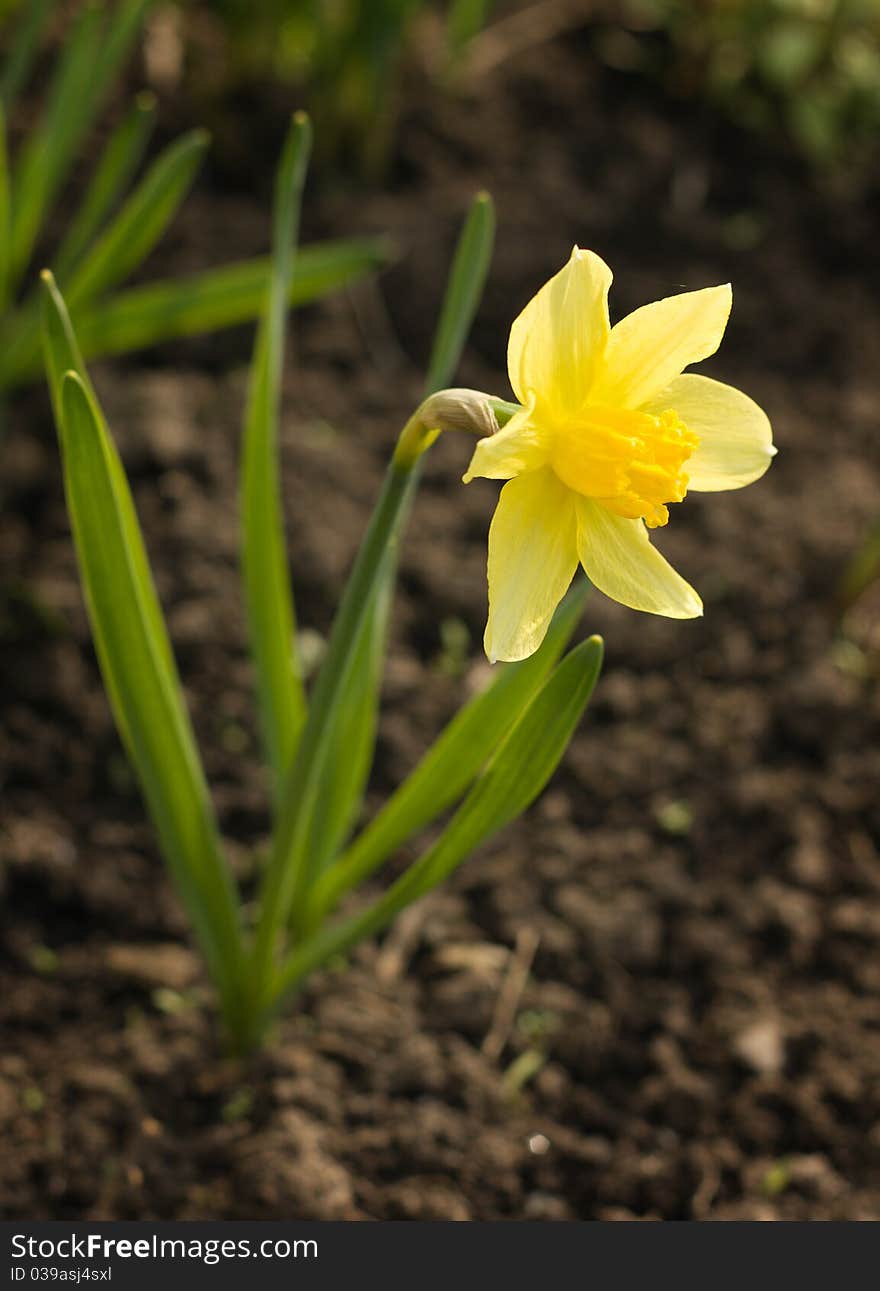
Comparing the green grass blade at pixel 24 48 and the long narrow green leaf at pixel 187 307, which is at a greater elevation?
the green grass blade at pixel 24 48

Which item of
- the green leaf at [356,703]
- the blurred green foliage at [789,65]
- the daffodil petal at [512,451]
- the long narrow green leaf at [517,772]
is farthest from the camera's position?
the blurred green foliage at [789,65]

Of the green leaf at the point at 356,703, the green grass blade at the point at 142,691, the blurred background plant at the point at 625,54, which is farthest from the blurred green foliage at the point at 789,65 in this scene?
the green grass blade at the point at 142,691

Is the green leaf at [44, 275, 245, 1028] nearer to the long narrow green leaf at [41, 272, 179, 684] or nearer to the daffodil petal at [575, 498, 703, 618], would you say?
the long narrow green leaf at [41, 272, 179, 684]

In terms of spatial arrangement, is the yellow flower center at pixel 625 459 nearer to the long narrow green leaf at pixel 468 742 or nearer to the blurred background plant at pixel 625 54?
the long narrow green leaf at pixel 468 742

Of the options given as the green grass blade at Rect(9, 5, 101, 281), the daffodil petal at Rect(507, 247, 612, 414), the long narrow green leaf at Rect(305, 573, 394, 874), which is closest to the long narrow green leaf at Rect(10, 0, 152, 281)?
the green grass blade at Rect(9, 5, 101, 281)

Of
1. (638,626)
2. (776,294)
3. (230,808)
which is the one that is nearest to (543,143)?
(776,294)

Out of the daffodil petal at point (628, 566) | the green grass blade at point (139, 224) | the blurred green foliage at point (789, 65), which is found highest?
the blurred green foliage at point (789, 65)
